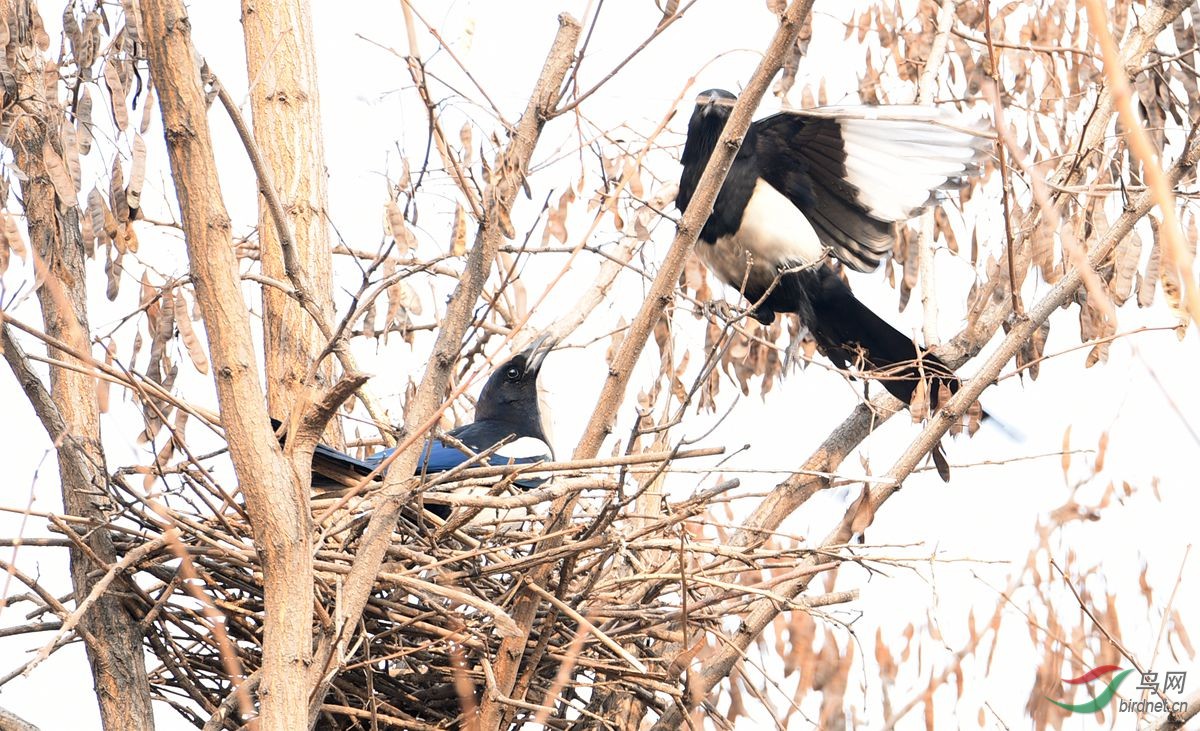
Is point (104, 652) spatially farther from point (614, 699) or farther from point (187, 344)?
point (614, 699)

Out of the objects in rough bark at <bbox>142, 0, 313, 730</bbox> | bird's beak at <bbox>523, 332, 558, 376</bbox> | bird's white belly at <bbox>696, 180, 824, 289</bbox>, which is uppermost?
bird's white belly at <bbox>696, 180, 824, 289</bbox>

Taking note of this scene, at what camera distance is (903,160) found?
3857 millimetres

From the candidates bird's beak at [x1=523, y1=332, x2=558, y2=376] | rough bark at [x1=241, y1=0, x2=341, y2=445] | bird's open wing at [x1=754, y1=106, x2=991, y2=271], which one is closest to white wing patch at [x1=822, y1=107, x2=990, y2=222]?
bird's open wing at [x1=754, y1=106, x2=991, y2=271]

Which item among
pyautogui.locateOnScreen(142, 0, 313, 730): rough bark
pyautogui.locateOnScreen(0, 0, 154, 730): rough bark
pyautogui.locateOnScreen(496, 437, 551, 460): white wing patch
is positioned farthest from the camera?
pyautogui.locateOnScreen(496, 437, 551, 460): white wing patch

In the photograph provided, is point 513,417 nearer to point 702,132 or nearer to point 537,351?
point 537,351

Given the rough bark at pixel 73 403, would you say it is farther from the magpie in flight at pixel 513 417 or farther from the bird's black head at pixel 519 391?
the bird's black head at pixel 519 391

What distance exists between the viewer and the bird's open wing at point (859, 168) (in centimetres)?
→ 376

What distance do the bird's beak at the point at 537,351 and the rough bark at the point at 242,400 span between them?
7.67ft

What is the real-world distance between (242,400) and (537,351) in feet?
7.86

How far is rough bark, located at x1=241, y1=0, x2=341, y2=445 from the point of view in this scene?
12.4ft

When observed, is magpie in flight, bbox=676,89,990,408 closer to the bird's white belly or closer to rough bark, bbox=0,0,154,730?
the bird's white belly

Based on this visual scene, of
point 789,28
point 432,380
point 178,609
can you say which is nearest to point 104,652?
point 178,609

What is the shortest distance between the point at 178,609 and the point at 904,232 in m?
2.67

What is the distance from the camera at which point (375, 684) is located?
3.06 meters
